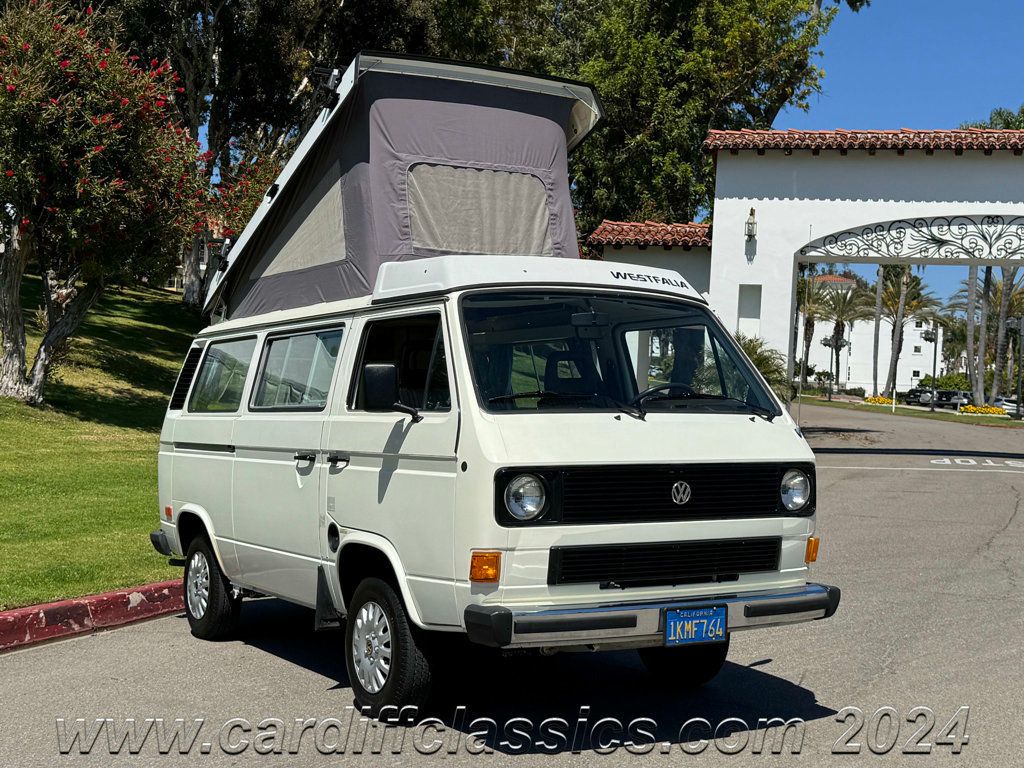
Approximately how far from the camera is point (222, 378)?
8.36 meters

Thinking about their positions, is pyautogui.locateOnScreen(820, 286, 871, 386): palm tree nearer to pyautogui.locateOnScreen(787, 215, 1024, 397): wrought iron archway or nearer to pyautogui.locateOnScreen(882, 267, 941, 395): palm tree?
pyautogui.locateOnScreen(882, 267, 941, 395): palm tree

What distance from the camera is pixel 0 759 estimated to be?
5.57 m

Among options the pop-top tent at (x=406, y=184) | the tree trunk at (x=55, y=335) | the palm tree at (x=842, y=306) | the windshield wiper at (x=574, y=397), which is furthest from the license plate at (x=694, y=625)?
the palm tree at (x=842, y=306)

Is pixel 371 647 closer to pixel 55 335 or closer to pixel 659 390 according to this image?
pixel 659 390

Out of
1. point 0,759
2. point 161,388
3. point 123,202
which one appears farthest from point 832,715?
point 161,388

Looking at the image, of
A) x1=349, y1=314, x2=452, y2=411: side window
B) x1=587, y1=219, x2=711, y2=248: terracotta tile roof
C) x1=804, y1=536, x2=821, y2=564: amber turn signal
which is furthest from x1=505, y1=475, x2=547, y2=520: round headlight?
x1=587, y1=219, x2=711, y2=248: terracotta tile roof

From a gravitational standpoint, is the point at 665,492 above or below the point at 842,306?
below

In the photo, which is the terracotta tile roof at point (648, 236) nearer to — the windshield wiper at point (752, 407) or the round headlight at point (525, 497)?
the windshield wiper at point (752, 407)

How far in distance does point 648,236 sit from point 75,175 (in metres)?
13.1

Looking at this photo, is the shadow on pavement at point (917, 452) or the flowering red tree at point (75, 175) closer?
the flowering red tree at point (75, 175)

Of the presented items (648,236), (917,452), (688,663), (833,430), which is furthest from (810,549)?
(833,430)

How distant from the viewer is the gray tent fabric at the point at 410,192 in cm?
954

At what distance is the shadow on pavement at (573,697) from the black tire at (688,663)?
0.07m

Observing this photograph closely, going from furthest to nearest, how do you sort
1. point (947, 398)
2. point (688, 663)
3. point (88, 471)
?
point (947, 398) < point (88, 471) < point (688, 663)
